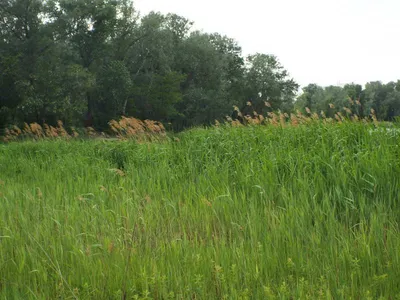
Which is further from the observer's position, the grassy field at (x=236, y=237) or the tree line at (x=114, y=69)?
the tree line at (x=114, y=69)

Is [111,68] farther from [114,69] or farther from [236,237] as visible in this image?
[236,237]

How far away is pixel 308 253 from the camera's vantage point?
3.59 meters

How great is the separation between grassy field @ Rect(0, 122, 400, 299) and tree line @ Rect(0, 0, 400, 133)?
14872 mm

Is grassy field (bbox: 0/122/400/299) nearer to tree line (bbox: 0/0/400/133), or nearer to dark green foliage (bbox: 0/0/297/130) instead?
tree line (bbox: 0/0/400/133)

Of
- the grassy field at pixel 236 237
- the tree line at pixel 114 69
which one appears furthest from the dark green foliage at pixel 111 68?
the grassy field at pixel 236 237

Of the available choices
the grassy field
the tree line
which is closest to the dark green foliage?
the tree line

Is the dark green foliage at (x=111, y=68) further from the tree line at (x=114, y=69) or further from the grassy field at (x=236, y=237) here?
the grassy field at (x=236, y=237)

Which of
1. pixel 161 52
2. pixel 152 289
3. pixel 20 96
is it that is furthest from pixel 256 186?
pixel 161 52

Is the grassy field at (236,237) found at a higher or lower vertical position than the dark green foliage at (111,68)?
lower

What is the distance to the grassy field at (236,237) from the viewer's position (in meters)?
3.07

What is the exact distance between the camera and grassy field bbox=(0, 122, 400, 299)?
121 inches

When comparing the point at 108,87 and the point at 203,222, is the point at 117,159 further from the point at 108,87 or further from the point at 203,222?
the point at 108,87

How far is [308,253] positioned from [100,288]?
1.74 meters

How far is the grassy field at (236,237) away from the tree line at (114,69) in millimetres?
14872
